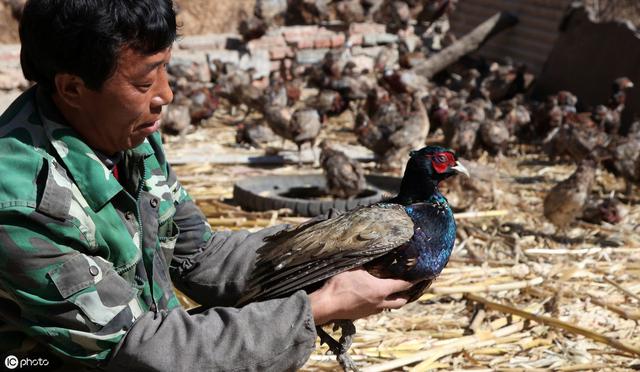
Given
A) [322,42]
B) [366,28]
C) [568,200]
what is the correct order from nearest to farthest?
[568,200] < [322,42] < [366,28]

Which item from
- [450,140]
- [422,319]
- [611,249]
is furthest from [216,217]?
[450,140]

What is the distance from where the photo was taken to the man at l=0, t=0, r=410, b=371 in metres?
2.52

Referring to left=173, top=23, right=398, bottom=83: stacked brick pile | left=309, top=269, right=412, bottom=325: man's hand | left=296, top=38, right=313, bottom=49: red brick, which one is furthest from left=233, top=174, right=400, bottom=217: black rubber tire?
left=296, top=38, right=313, bottom=49: red brick

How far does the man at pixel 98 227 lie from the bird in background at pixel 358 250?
6.7 inches

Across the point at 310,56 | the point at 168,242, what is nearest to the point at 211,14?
the point at 310,56

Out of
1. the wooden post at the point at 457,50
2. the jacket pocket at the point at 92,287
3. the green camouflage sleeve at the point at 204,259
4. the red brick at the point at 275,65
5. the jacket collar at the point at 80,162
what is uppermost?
the jacket collar at the point at 80,162

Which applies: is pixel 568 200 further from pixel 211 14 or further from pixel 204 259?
pixel 211 14

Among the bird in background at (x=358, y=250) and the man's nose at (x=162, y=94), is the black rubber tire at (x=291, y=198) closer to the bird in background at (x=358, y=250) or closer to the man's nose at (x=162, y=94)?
the bird in background at (x=358, y=250)

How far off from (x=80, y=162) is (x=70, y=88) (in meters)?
0.22

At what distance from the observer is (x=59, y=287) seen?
2.50 m

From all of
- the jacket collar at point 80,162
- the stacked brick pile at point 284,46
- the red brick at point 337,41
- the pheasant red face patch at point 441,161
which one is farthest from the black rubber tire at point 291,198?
the red brick at point 337,41

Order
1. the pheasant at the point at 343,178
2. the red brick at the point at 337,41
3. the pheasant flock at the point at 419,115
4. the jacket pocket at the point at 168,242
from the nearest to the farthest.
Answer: the jacket pocket at the point at 168,242, the pheasant at the point at 343,178, the pheasant flock at the point at 419,115, the red brick at the point at 337,41

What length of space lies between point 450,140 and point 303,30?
6365mm

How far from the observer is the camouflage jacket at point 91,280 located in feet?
8.24
